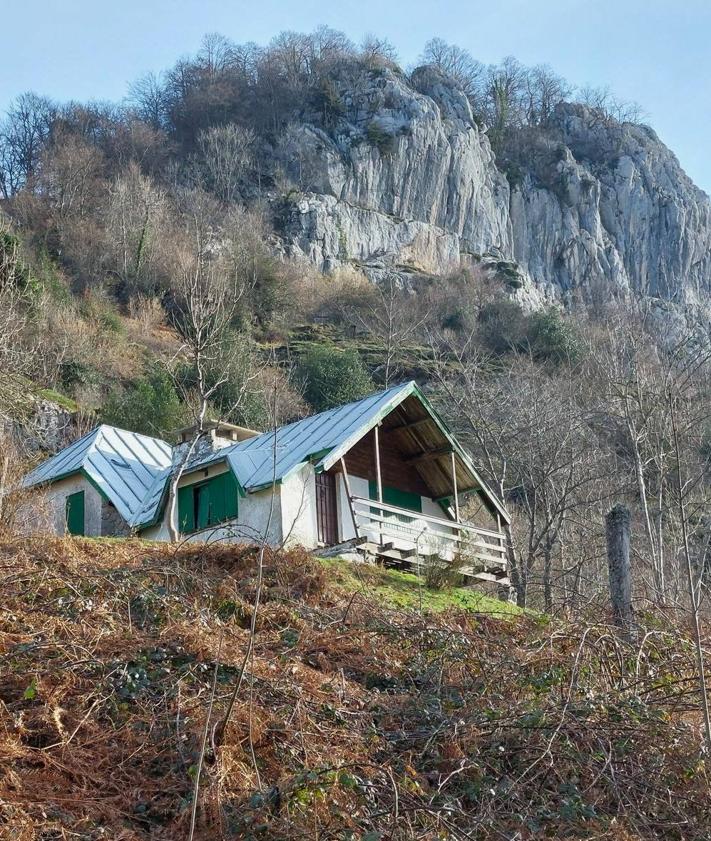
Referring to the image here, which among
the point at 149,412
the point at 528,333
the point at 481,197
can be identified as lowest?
the point at 149,412

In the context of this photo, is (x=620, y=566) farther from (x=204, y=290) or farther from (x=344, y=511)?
(x=204, y=290)

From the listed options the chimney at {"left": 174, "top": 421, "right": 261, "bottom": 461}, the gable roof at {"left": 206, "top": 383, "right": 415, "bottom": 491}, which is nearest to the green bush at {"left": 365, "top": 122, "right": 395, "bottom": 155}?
the chimney at {"left": 174, "top": 421, "right": 261, "bottom": 461}

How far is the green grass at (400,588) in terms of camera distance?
14.3 meters

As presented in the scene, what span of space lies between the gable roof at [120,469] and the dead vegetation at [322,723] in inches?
452

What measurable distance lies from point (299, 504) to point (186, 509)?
282 centimetres

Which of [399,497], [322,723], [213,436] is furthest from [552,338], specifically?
[322,723]

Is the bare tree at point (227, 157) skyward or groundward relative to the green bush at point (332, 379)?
skyward

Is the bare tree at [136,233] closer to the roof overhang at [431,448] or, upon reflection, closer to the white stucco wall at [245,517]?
the roof overhang at [431,448]

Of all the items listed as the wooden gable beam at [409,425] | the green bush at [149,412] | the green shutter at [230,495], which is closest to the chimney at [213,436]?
the green shutter at [230,495]

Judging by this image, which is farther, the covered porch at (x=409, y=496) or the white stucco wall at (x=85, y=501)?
the white stucco wall at (x=85, y=501)

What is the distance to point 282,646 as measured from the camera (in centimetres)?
945

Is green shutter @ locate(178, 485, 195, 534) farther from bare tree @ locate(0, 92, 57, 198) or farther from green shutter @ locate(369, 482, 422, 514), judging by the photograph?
bare tree @ locate(0, 92, 57, 198)

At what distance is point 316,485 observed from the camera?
20.0 metres

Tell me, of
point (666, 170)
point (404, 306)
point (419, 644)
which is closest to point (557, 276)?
point (666, 170)
